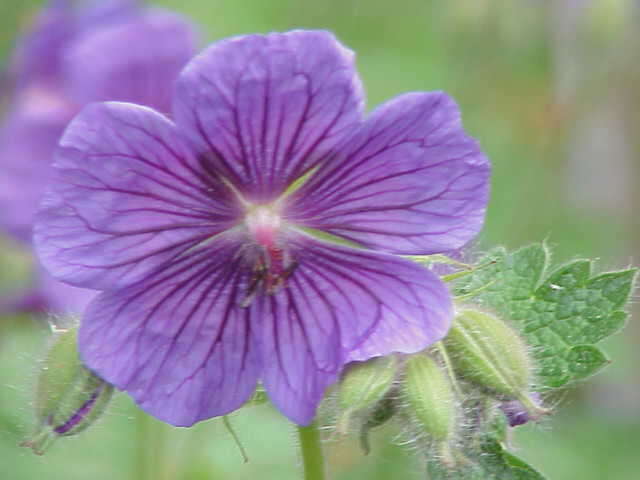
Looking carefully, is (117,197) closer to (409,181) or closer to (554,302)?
(409,181)

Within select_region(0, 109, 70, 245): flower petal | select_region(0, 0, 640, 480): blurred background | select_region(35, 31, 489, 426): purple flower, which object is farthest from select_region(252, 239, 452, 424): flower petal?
select_region(0, 109, 70, 245): flower petal

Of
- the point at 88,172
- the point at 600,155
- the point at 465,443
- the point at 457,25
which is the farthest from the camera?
the point at 600,155

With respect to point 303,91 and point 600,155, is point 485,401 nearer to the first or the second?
point 303,91

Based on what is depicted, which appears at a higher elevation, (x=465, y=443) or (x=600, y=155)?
(x=465, y=443)

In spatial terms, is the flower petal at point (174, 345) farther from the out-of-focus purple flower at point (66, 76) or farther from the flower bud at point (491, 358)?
the out-of-focus purple flower at point (66, 76)

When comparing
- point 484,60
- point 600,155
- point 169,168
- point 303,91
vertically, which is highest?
point 303,91

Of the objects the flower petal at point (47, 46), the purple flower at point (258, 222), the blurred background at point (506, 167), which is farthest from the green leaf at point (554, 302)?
the flower petal at point (47, 46)

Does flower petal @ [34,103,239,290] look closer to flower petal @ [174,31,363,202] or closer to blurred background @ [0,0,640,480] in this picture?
flower petal @ [174,31,363,202]

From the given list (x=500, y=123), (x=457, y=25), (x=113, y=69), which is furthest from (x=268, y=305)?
(x=500, y=123)

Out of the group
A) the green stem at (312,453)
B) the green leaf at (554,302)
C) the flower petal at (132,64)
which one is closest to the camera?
the green stem at (312,453)
